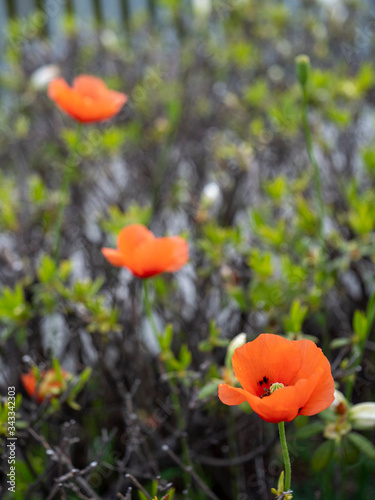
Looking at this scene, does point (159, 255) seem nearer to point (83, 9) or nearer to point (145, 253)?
point (145, 253)

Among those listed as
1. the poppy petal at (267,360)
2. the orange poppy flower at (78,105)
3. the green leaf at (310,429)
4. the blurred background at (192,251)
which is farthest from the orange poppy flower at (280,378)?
the orange poppy flower at (78,105)

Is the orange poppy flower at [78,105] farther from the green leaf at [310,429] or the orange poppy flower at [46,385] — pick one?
the green leaf at [310,429]

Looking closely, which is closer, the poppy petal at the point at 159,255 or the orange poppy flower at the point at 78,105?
the poppy petal at the point at 159,255

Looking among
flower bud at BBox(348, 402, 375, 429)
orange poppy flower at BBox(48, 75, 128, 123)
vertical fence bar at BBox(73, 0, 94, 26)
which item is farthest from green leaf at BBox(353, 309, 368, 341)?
vertical fence bar at BBox(73, 0, 94, 26)

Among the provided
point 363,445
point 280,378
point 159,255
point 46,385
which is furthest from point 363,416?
point 46,385

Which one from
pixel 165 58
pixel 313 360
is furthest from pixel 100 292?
pixel 165 58

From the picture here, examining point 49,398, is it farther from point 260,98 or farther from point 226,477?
point 260,98

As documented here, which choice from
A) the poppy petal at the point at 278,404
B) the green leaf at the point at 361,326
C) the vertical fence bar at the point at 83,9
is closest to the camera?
the poppy petal at the point at 278,404
